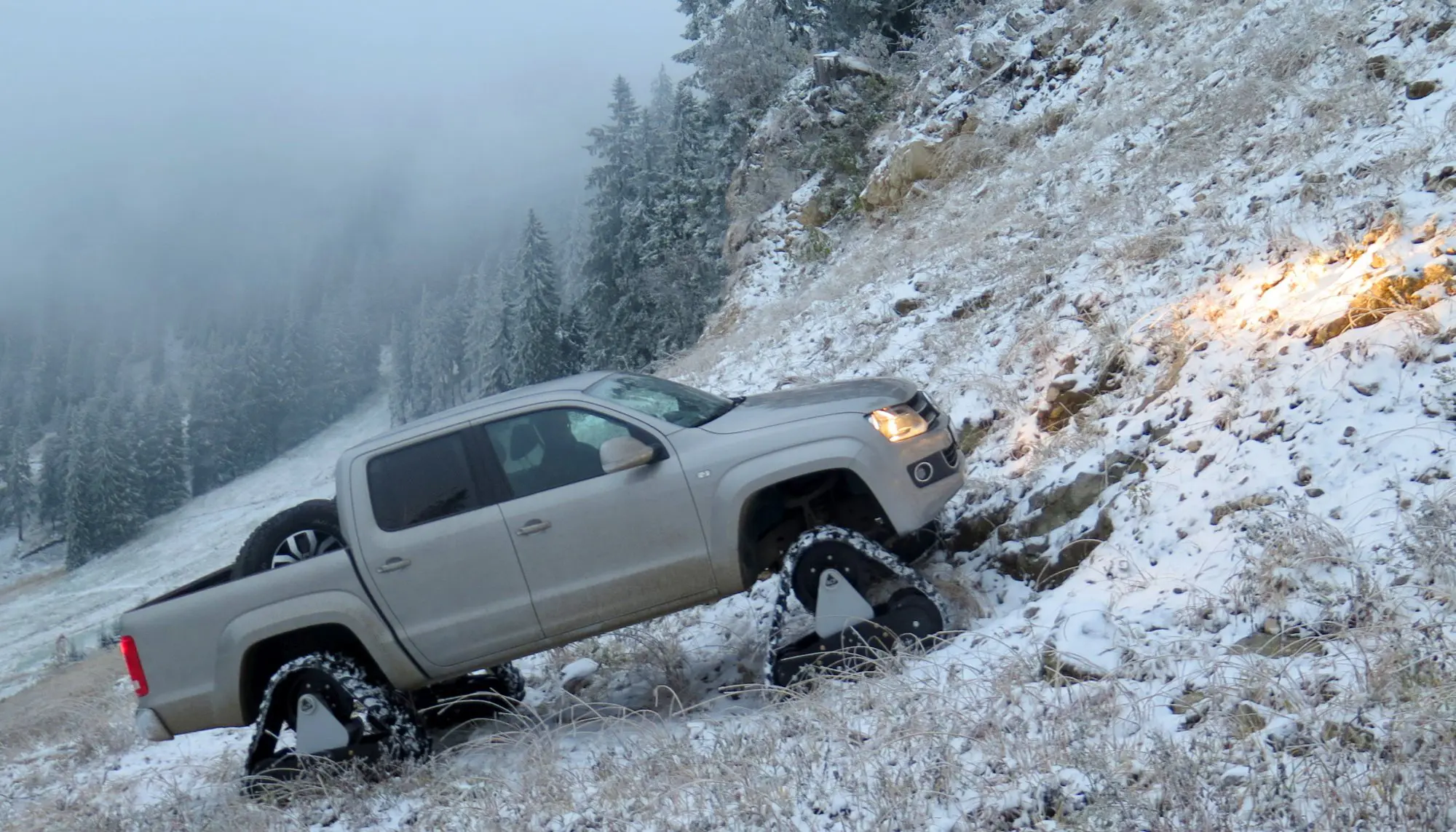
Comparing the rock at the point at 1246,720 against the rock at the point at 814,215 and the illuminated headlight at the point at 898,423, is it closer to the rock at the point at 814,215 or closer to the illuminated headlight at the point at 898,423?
the illuminated headlight at the point at 898,423

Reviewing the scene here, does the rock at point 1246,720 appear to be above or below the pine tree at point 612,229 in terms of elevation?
below

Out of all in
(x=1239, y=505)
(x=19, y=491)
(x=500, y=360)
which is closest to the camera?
(x=1239, y=505)

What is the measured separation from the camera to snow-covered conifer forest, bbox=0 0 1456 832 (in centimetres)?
366

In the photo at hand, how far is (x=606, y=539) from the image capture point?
18.1 feet

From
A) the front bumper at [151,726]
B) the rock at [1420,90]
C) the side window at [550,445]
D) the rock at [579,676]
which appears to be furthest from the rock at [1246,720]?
the rock at [1420,90]

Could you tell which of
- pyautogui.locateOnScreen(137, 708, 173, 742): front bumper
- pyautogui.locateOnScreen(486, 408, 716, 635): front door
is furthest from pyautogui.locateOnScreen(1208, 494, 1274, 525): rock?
pyautogui.locateOnScreen(137, 708, 173, 742): front bumper

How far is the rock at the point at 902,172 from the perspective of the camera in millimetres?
16766

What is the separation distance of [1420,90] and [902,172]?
9.84 metres

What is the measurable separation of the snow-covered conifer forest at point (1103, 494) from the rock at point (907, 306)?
6.8 inches

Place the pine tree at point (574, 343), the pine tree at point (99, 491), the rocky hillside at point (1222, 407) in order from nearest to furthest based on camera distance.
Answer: the rocky hillside at point (1222, 407) < the pine tree at point (574, 343) < the pine tree at point (99, 491)

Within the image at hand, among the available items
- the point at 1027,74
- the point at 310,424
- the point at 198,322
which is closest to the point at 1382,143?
the point at 1027,74

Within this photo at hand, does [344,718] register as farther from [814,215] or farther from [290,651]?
[814,215]

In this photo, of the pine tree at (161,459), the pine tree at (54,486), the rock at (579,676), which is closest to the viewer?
the rock at (579,676)

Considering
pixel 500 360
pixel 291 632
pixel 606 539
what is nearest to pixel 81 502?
pixel 500 360
